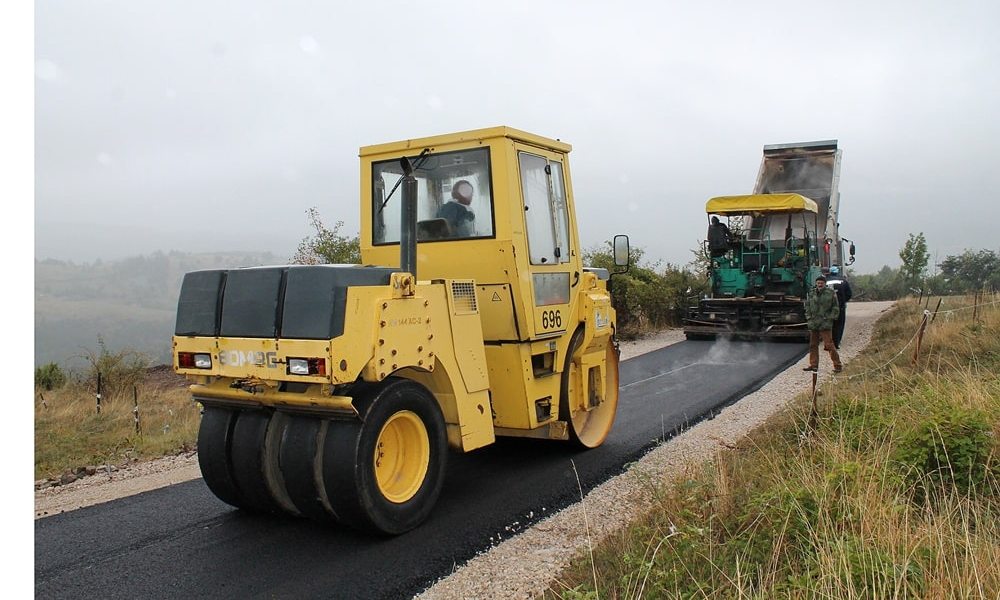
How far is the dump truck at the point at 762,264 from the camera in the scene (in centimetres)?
1590

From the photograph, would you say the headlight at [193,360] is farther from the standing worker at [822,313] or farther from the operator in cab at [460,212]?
the standing worker at [822,313]

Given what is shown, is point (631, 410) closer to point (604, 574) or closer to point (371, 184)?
point (371, 184)

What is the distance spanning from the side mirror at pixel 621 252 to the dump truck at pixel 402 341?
1.1 inches

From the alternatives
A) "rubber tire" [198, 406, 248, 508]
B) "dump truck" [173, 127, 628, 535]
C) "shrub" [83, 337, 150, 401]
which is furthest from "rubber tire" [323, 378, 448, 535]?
"shrub" [83, 337, 150, 401]

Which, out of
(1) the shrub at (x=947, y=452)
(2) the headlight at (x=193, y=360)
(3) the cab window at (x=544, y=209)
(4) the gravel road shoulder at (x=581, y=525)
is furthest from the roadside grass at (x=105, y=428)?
(1) the shrub at (x=947, y=452)

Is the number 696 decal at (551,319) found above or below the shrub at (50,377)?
above

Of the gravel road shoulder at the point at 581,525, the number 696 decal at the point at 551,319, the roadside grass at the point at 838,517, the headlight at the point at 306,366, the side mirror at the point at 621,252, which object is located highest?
the side mirror at the point at 621,252

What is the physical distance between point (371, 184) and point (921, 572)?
496 cm

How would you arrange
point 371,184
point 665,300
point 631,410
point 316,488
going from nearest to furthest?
point 316,488
point 371,184
point 631,410
point 665,300

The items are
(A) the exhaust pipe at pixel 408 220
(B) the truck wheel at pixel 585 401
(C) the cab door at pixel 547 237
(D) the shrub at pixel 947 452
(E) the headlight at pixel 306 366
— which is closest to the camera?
(E) the headlight at pixel 306 366

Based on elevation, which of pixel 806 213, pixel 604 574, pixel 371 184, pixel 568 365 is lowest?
pixel 604 574

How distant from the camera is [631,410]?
9.30 meters

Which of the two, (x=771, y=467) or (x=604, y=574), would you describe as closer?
(x=604, y=574)

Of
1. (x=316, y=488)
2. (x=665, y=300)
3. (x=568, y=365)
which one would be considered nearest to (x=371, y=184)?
(x=568, y=365)
